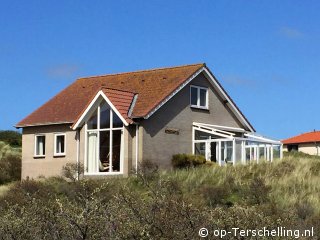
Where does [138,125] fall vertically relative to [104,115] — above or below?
below

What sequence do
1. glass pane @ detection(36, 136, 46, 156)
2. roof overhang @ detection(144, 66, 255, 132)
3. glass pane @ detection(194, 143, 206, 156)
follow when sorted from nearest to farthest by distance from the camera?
roof overhang @ detection(144, 66, 255, 132), glass pane @ detection(194, 143, 206, 156), glass pane @ detection(36, 136, 46, 156)

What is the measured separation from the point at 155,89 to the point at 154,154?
4.10 meters

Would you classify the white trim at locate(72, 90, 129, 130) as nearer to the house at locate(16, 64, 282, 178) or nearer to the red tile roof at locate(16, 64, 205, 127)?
the house at locate(16, 64, 282, 178)

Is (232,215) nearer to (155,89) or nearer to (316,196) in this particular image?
(316,196)

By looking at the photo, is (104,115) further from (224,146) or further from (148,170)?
(224,146)

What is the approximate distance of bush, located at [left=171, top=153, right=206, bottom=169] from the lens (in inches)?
1340

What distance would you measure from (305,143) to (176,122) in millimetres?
48250

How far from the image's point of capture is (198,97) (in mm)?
37594

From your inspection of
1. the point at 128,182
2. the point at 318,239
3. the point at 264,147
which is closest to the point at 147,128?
the point at 128,182

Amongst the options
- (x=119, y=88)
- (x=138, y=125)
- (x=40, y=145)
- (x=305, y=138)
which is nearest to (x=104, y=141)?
(x=138, y=125)

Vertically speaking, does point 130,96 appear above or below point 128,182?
above

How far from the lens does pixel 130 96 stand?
35.2m

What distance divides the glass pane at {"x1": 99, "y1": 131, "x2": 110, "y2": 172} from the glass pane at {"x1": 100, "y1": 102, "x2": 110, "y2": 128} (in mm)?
394

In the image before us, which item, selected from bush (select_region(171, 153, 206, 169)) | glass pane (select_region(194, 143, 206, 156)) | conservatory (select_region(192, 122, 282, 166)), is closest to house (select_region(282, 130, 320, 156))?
conservatory (select_region(192, 122, 282, 166))
